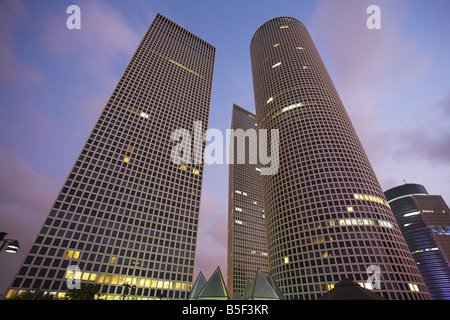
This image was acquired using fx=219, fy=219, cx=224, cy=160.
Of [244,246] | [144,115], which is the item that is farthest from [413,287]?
[144,115]

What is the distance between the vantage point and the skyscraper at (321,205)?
→ 275 ft

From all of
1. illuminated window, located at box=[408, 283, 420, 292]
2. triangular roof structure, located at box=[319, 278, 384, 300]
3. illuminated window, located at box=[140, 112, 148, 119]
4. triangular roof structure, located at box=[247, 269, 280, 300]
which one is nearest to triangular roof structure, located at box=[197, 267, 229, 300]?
triangular roof structure, located at box=[247, 269, 280, 300]

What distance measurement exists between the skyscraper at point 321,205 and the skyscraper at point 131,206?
44.2 metres

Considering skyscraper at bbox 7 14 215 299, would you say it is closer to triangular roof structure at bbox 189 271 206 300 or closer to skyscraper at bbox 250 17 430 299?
triangular roof structure at bbox 189 271 206 300

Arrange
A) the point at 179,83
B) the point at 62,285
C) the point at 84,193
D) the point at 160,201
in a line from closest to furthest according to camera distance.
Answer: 1. the point at 62,285
2. the point at 84,193
3. the point at 160,201
4. the point at 179,83

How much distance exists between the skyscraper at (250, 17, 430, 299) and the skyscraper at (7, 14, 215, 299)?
1740 inches

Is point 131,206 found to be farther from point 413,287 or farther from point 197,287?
point 413,287

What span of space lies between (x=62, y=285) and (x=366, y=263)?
4142 inches

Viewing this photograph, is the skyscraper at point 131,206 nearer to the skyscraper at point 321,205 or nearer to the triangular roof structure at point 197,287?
Answer: the triangular roof structure at point 197,287

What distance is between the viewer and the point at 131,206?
92.4 metres

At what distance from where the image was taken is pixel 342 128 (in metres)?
121

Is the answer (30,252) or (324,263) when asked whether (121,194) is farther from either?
(324,263)

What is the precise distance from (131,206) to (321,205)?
273 ft
